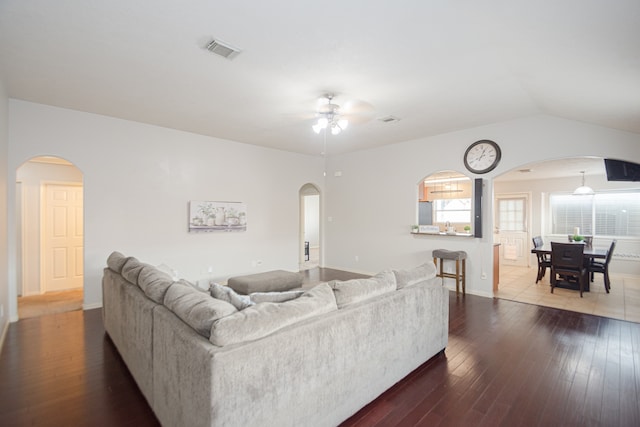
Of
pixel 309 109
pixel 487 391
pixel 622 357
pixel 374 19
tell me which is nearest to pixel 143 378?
A: pixel 487 391

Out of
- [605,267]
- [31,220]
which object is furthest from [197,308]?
[605,267]

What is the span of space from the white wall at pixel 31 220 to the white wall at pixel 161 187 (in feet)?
4.98

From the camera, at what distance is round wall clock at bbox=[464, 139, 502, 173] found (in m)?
5.04

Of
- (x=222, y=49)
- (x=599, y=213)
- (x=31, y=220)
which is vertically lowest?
(x=31, y=220)

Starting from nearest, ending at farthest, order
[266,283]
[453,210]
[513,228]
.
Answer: [266,283]
[513,228]
[453,210]

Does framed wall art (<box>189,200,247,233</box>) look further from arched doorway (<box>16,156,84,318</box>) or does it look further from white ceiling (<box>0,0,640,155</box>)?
arched doorway (<box>16,156,84,318</box>)

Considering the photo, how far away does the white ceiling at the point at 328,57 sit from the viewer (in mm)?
2129

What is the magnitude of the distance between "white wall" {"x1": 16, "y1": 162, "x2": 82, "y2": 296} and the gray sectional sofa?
12.8 ft

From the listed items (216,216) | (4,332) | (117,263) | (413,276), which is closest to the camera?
(413,276)

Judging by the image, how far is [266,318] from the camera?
66.0 inches

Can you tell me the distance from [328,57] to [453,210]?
7.54 meters

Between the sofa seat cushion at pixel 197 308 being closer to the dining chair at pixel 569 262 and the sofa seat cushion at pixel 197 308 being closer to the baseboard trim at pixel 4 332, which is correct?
the baseboard trim at pixel 4 332

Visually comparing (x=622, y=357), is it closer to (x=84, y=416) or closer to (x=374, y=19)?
(x=374, y=19)

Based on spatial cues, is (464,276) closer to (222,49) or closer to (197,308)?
(197,308)
